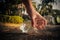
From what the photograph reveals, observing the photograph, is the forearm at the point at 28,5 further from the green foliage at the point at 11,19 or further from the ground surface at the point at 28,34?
the ground surface at the point at 28,34

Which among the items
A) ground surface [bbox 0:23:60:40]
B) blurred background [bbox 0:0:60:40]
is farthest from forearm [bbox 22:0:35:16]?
ground surface [bbox 0:23:60:40]

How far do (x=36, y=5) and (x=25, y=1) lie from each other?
0.13m

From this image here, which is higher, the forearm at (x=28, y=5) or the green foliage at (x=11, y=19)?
the forearm at (x=28, y=5)

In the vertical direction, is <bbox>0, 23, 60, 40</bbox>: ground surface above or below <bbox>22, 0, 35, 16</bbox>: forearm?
below

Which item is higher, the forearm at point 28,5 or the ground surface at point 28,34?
the forearm at point 28,5

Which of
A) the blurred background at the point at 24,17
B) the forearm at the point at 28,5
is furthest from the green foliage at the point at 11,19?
the forearm at the point at 28,5

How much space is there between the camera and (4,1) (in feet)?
5.85

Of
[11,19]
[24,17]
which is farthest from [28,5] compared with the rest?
[11,19]

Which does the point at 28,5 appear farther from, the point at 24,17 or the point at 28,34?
the point at 28,34

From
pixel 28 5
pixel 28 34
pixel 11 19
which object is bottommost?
pixel 28 34

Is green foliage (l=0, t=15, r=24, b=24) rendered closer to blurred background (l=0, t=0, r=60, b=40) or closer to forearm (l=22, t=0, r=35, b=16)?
blurred background (l=0, t=0, r=60, b=40)

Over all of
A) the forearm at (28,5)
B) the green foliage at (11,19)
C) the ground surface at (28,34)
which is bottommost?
the ground surface at (28,34)

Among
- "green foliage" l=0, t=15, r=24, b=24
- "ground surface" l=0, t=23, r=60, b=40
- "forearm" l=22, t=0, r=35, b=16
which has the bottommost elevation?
"ground surface" l=0, t=23, r=60, b=40

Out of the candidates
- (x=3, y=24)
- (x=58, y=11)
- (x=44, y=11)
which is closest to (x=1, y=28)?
(x=3, y=24)
